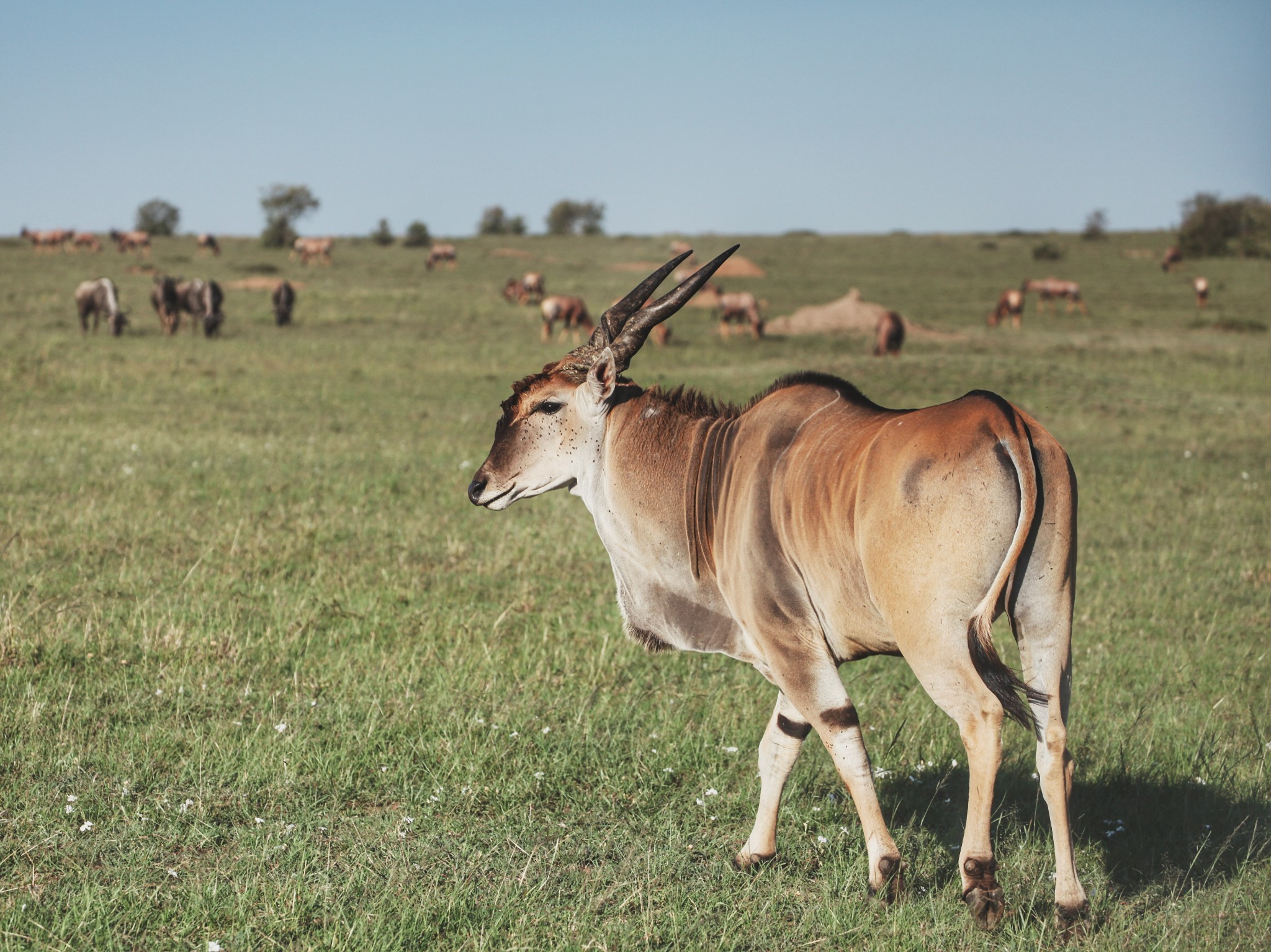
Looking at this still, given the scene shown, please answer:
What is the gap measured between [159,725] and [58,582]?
101 inches

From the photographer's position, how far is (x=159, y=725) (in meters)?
5.32

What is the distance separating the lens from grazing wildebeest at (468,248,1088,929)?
358 centimetres

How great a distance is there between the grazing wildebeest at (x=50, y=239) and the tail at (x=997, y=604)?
6483 cm

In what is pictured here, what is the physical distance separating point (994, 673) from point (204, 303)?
28178 mm

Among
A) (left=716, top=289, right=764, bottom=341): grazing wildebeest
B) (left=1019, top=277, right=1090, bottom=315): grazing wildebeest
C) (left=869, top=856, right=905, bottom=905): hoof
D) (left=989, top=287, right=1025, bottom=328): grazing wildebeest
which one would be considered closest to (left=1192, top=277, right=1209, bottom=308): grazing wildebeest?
(left=1019, top=277, right=1090, bottom=315): grazing wildebeest

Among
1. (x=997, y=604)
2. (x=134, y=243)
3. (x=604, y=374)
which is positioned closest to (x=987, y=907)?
(x=997, y=604)

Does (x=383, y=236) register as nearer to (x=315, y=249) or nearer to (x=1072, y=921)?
(x=315, y=249)

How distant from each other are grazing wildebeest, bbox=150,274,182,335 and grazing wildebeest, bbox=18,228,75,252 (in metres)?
35.9

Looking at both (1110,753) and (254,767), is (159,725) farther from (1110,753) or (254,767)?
(1110,753)

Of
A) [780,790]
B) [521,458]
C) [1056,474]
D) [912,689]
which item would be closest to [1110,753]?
[912,689]

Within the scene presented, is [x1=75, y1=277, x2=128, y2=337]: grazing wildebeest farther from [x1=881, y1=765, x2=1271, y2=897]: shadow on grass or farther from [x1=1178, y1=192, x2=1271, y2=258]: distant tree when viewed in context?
[x1=1178, y1=192, x2=1271, y2=258]: distant tree

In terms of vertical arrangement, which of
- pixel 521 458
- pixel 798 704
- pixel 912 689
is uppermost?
pixel 521 458

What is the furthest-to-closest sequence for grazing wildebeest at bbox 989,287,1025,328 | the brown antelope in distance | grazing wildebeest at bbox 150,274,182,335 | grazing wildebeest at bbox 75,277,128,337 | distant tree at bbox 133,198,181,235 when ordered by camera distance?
distant tree at bbox 133,198,181,235, the brown antelope in distance, grazing wildebeest at bbox 989,287,1025,328, grazing wildebeest at bbox 150,274,182,335, grazing wildebeest at bbox 75,277,128,337

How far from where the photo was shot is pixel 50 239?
61406mm
